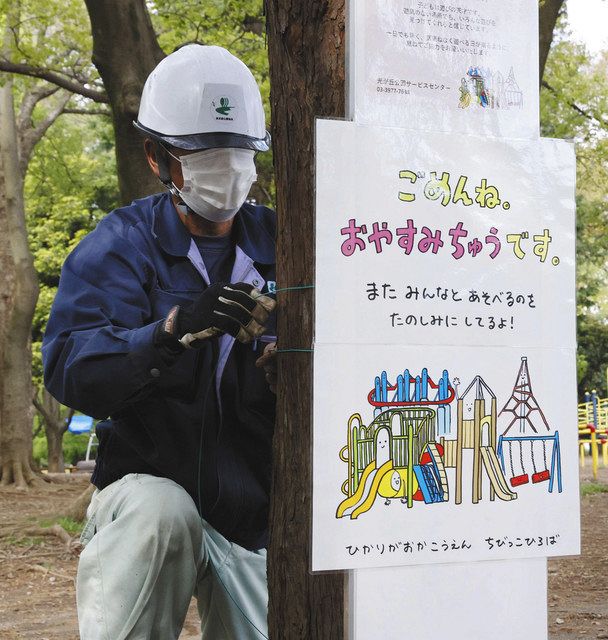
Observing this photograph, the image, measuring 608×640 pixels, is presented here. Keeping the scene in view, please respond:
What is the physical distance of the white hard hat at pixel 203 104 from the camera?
3.00 meters

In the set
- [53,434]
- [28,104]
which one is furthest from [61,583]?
[53,434]

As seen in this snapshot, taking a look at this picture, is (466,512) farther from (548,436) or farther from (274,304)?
(274,304)

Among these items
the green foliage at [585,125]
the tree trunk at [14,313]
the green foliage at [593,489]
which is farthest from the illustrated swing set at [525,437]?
the tree trunk at [14,313]

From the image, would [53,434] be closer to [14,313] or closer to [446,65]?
[14,313]

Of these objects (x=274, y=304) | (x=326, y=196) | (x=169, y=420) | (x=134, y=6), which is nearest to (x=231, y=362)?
(x=169, y=420)

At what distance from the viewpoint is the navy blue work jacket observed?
2.80 m

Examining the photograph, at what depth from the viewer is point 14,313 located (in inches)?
574

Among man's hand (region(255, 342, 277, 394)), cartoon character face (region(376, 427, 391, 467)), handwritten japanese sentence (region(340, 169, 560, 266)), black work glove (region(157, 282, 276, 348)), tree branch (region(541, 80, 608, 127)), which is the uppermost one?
tree branch (region(541, 80, 608, 127))

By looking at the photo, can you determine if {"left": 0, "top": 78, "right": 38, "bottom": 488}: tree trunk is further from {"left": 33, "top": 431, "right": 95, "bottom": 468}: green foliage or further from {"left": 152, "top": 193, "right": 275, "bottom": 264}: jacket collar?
{"left": 33, "top": 431, "right": 95, "bottom": 468}: green foliage

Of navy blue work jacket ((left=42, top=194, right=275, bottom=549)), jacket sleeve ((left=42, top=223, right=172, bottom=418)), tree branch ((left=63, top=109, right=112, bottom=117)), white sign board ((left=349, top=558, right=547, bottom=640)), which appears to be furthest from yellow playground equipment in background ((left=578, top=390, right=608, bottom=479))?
jacket sleeve ((left=42, top=223, right=172, bottom=418))

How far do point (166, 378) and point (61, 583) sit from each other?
5.57 meters

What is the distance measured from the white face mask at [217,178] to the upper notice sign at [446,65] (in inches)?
22.6

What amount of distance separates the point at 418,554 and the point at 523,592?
0.34 metres

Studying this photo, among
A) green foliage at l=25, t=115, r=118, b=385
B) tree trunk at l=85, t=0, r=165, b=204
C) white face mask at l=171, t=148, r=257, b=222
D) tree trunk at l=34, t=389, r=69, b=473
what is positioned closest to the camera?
white face mask at l=171, t=148, r=257, b=222
